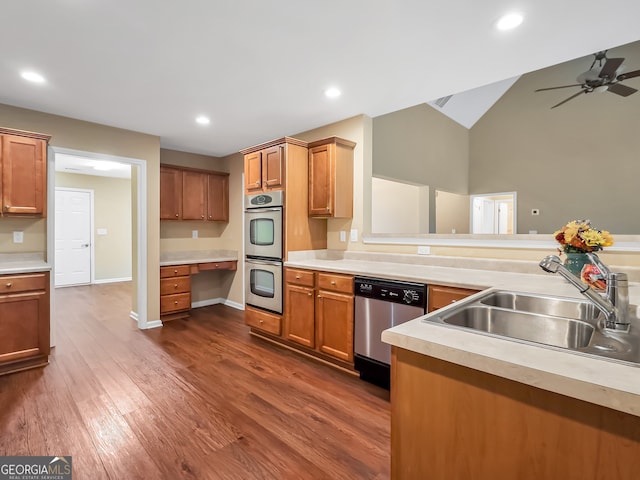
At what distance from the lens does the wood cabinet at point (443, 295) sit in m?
2.12

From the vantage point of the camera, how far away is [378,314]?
2.55m

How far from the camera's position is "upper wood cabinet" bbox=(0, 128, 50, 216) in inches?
115

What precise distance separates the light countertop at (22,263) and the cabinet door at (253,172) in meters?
2.08

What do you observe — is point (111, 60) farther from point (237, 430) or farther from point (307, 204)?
point (237, 430)

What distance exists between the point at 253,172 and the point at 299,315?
1753 mm

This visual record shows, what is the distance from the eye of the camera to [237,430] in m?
1.99

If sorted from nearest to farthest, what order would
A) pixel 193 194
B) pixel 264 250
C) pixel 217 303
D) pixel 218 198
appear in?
pixel 264 250 → pixel 193 194 → pixel 218 198 → pixel 217 303

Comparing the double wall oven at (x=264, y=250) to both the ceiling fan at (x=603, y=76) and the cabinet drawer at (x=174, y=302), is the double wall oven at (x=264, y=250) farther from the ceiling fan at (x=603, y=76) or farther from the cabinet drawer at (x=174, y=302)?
the ceiling fan at (x=603, y=76)

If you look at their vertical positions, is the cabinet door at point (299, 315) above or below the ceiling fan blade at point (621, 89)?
below

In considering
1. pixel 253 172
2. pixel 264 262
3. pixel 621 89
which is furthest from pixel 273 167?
pixel 621 89

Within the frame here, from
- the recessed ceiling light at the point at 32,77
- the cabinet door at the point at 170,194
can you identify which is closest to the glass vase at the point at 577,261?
the recessed ceiling light at the point at 32,77

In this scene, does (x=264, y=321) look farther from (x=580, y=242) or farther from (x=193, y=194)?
(x=580, y=242)

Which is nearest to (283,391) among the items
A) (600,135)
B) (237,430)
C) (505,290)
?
(237,430)

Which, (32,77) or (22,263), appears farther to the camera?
(22,263)
